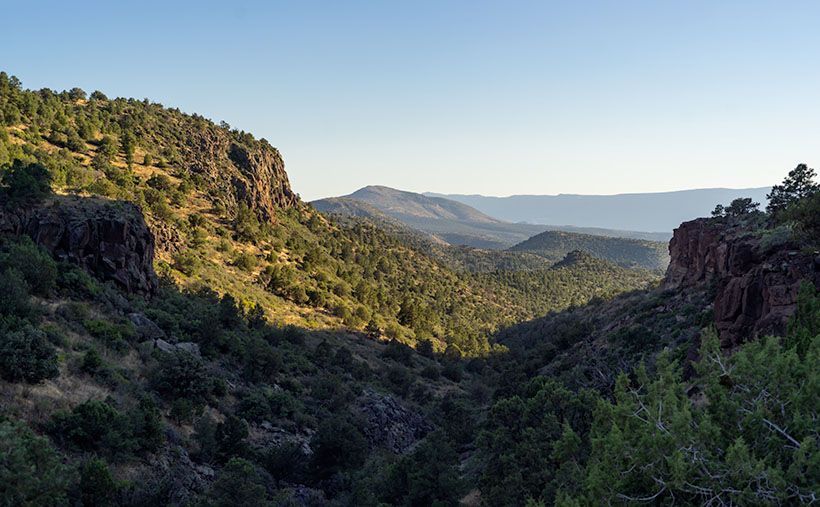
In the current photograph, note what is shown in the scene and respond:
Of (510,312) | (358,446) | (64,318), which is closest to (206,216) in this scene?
(64,318)

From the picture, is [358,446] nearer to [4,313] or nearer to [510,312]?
[4,313]

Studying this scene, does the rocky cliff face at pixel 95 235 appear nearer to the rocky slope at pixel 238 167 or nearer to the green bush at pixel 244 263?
the green bush at pixel 244 263

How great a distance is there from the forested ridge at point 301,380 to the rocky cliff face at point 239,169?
1.00m

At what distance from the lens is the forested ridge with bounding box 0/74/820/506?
380 inches

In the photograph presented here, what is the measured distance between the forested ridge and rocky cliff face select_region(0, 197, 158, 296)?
1.43 ft

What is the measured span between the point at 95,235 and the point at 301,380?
1740cm

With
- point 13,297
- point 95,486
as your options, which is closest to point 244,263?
point 13,297

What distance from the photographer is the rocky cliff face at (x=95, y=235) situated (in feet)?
88.6

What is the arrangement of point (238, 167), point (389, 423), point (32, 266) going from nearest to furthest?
1. point (32, 266)
2. point (389, 423)
3. point (238, 167)

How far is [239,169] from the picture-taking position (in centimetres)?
8812

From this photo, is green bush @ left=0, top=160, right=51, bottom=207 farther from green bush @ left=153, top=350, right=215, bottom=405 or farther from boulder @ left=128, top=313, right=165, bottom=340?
green bush @ left=153, top=350, right=215, bottom=405

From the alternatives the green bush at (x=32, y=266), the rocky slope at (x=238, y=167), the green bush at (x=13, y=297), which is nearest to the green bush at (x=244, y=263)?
the rocky slope at (x=238, y=167)

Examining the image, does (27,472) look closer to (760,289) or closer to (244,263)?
(760,289)

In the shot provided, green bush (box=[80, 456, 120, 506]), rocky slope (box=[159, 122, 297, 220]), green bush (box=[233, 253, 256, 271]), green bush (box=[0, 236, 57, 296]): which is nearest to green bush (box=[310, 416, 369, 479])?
green bush (box=[80, 456, 120, 506])
